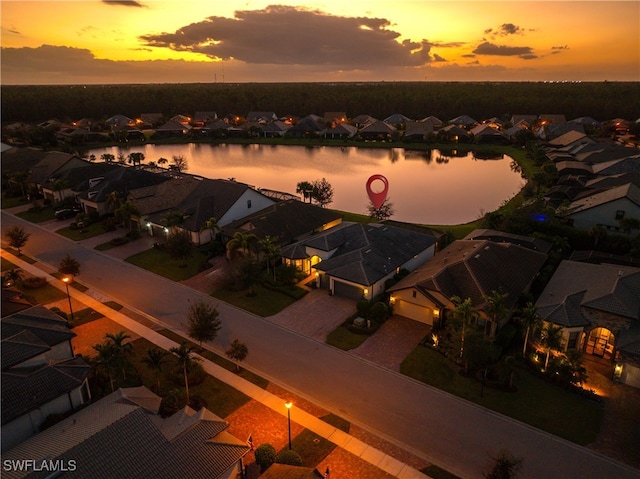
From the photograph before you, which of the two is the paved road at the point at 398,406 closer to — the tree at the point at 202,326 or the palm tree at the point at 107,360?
the tree at the point at 202,326

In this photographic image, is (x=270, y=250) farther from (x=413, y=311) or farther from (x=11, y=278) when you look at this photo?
(x=11, y=278)

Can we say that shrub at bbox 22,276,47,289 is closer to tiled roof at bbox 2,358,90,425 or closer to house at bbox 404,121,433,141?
tiled roof at bbox 2,358,90,425

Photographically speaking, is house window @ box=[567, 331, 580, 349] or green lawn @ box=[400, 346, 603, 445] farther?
house window @ box=[567, 331, 580, 349]

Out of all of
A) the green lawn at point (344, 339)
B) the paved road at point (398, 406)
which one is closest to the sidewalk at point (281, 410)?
the paved road at point (398, 406)

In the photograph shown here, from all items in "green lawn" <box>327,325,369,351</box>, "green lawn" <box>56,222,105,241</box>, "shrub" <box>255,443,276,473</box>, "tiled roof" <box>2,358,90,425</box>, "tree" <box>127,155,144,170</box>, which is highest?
"tree" <box>127,155,144,170</box>

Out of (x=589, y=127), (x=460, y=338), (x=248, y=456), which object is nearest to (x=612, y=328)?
(x=460, y=338)

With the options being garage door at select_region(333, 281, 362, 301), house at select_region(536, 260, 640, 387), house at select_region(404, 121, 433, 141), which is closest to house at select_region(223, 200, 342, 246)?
garage door at select_region(333, 281, 362, 301)
